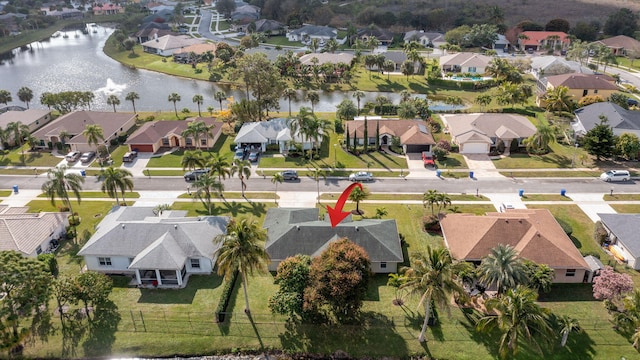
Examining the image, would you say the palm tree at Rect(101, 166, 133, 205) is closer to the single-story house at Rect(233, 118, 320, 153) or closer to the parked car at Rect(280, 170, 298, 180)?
the parked car at Rect(280, 170, 298, 180)

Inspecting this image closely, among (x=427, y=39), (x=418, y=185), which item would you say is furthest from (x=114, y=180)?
(x=427, y=39)

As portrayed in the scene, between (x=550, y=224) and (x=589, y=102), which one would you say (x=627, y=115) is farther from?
(x=550, y=224)

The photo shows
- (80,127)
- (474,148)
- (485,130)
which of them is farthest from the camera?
(80,127)

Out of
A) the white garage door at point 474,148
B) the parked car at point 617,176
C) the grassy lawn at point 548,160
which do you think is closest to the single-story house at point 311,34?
the white garage door at point 474,148

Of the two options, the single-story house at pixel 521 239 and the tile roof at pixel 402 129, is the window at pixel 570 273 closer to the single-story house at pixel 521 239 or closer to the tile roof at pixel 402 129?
the single-story house at pixel 521 239

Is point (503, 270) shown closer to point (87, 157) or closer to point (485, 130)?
point (485, 130)
